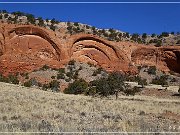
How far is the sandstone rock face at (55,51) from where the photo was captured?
58000mm

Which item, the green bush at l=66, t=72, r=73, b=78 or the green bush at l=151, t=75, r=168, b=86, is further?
the green bush at l=151, t=75, r=168, b=86

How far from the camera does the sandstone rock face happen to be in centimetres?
5800

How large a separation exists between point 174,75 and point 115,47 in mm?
10547

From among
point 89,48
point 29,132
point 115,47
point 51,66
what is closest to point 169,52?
point 115,47

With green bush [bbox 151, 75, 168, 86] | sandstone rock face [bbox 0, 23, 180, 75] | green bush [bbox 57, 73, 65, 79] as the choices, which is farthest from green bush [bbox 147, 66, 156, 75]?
green bush [bbox 57, 73, 65, 79]

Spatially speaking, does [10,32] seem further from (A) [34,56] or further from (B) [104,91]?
(B) [104,91]

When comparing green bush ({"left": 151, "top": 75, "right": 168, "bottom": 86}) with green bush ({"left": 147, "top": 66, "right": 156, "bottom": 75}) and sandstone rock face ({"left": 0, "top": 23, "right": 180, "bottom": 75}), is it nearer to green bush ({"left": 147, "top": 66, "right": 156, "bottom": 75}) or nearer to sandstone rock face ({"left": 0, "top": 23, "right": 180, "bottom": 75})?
green bush ({"left": 147, "top": 66, "right": 156, "bottom": 75})

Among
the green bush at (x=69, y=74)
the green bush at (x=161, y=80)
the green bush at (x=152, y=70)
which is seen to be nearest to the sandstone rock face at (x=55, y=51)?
the green bush at (x=152, y=70)

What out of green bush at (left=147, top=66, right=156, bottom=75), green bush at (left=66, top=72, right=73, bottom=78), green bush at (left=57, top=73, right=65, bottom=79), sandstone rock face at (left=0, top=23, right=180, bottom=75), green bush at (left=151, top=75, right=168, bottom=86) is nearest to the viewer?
green bush at (left=57, top=73, right=65, bottom=79)

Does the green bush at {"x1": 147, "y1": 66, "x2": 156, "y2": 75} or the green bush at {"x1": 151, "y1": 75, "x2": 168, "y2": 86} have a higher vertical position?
the green bush at {"x1": 147, "y1": 66, "x2": 156, "y2": 75}

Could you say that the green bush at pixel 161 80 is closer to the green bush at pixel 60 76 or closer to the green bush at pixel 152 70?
the green bush at pixel 152 70

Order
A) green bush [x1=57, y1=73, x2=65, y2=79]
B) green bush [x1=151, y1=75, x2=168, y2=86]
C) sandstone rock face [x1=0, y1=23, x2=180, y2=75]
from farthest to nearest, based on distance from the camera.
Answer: green bush [x1=151, y1=75, x2=168, y2=86], sandstone rock face [x1=0, y1=23, x2=180, y2=75], green bush [x1=57, y1=73, x2=65, y2=79]

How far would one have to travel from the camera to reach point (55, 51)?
62.1 meters

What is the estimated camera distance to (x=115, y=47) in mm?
66688
